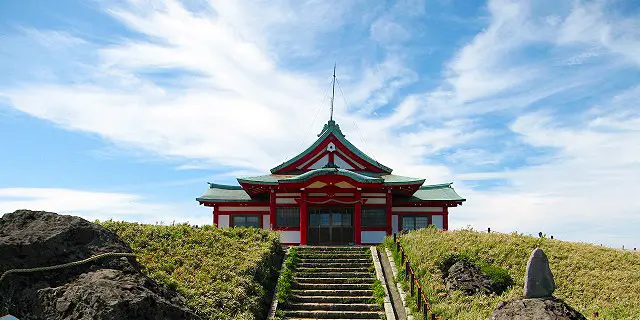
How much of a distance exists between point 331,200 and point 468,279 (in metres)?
11.0

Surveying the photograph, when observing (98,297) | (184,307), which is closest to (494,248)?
(184,307)

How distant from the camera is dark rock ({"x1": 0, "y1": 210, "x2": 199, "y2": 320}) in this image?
6.55m

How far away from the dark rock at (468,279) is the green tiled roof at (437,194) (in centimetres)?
1256

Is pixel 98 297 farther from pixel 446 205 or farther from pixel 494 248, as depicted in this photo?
pixel 446 205

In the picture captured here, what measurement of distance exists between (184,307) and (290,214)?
1860 cm

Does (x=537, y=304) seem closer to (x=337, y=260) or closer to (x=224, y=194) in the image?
(x=337, y=260)

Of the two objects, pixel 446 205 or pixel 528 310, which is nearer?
pixel 528 310

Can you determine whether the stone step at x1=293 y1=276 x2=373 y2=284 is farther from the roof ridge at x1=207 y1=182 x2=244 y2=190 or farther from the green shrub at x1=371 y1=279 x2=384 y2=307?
the roof ridge at x1=207 y1=182 x2=244 y2=190

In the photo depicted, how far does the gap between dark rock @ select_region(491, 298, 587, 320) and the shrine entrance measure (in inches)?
649

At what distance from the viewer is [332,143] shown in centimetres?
2870

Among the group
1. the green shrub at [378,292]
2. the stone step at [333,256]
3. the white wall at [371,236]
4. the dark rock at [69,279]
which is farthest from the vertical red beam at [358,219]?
the dark rock at [69,279]

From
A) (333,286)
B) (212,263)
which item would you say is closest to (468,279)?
(333,286)

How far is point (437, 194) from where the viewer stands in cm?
2941

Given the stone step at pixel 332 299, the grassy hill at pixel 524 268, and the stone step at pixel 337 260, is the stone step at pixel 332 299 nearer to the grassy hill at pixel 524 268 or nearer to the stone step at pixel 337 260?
the grassy hill at pixel 524 268
